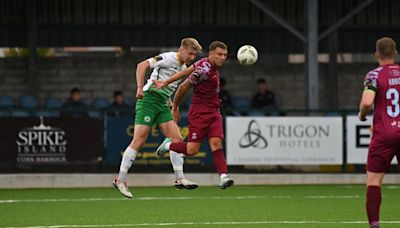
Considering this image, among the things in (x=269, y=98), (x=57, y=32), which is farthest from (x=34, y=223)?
(x=57, y=32)

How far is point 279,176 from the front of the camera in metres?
21.2

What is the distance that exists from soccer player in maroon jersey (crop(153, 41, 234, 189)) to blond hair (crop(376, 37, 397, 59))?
3.64 m

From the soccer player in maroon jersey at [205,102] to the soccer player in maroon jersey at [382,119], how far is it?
136 inches

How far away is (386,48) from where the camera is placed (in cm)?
1020

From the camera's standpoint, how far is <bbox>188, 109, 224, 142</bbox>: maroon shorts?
1390 cm

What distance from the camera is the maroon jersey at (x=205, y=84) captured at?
13.6 m

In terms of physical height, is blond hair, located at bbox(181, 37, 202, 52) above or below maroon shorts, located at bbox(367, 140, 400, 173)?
above

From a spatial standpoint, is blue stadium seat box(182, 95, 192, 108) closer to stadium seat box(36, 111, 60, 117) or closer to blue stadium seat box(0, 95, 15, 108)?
blue stadium seat box(0, 95, 15, 108)

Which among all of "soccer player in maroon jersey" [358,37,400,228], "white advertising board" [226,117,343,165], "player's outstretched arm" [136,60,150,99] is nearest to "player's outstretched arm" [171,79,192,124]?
"player's outstretched arm" [136,60,150,99]

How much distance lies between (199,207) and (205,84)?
8.35 feet

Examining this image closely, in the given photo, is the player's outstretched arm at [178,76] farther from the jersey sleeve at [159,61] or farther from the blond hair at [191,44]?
the jersey sleeve at [159,61]

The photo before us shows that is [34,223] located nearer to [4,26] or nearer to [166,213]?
[166,213]

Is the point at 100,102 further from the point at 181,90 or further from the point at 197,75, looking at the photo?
the point at 197,75

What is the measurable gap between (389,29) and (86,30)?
8.04 metres
